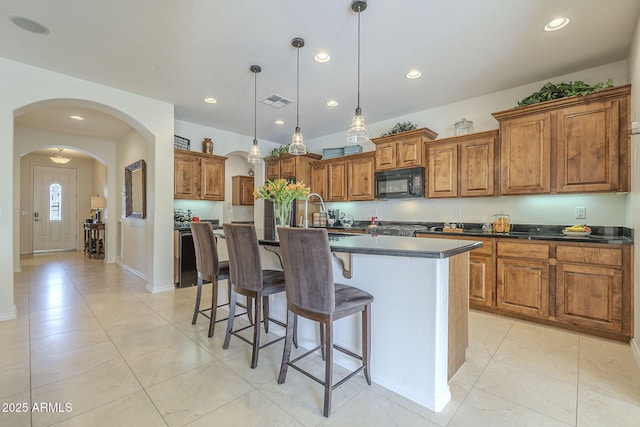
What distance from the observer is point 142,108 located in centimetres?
399

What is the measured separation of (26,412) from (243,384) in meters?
1.20

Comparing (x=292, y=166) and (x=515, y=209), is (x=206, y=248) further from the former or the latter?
(x=515, y=209)

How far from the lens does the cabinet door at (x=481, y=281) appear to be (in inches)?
129


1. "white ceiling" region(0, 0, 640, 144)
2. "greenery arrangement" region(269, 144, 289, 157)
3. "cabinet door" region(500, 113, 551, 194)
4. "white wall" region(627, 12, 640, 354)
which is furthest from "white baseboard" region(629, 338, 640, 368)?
"greenery arrangement" region(269, 144, 289, 157)

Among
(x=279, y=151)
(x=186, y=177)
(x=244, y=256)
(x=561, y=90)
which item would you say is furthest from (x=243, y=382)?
(x=279, y=151)

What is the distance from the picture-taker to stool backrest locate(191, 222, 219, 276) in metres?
2.62

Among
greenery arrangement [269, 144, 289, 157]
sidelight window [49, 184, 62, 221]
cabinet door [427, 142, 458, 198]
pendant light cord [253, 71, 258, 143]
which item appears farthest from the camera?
sidelight window [49, 184, 62, 221]

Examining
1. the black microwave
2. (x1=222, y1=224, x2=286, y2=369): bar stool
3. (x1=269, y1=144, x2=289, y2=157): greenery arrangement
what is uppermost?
(x1=269, y1=144, x2=289, y2=157): greenery arrangement

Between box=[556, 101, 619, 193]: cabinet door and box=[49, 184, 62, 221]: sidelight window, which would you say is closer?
box=[556, 101, 619, 193]: cabinet door

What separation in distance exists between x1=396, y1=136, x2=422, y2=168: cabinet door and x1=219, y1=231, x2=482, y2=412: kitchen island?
7.99 feet

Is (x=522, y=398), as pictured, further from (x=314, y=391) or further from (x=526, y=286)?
(x=526, y=286)

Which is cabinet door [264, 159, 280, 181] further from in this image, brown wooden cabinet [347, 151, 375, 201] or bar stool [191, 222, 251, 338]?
bar stool [191, 222, 251, 338]

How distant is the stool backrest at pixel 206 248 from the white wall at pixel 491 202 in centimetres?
318

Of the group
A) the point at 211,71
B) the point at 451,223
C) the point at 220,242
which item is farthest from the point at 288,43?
the point at 451,223
